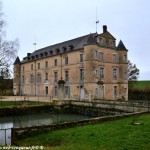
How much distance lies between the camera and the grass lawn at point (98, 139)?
26.8ft

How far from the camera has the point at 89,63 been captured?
30562 mm

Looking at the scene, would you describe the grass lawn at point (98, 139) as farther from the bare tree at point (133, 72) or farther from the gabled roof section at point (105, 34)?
the bare tree at point (133, 72)

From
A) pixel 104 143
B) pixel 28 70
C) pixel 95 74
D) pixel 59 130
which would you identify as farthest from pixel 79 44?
pixel 104 143

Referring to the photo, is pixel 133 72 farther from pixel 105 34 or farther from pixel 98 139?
pixel 98 139

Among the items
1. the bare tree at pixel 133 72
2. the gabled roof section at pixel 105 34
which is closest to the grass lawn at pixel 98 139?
the gabled roof section at pixel 105 34

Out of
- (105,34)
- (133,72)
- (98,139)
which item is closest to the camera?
(98,139)

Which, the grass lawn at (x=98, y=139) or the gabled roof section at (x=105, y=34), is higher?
the gabled roof section at (x=105, y=34)

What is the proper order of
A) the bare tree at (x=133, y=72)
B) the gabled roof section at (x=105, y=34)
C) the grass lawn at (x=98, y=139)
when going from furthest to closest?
the bare tree at (x=133, y=72) < the gabled roof section at (x=105, y=34) < the grass lawn at (x=98, y=139)

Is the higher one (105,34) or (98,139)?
(105,34)

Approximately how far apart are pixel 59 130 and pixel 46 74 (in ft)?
94.9

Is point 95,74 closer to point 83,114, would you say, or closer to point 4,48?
point 83,114

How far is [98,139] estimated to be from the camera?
927cm

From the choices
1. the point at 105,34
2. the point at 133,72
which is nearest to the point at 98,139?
the point at 105,34

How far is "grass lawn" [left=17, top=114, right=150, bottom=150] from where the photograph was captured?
8180 millimetres
